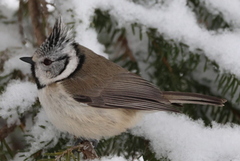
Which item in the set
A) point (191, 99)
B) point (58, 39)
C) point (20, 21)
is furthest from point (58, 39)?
point (191, 99)

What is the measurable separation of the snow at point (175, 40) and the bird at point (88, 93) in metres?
0.10

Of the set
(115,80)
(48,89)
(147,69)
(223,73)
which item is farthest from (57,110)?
(223,73)

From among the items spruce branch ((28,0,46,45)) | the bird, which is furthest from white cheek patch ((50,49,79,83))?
spruce branch ((28,0,46,45))

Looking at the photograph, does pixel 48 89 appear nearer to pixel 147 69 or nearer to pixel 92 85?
pixel 92 85

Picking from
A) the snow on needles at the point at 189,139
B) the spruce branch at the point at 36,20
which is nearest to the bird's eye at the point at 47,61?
the spruce branch at the point at 36,20

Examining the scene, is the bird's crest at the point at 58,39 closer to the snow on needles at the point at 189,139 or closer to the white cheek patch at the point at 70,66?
the white cheek patch at the point at 70,66

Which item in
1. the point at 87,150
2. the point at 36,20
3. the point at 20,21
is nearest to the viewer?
the point at 87,150

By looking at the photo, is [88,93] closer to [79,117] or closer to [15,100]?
[79,117]

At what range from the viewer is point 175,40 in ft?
9.25

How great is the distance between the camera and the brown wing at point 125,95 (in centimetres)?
269

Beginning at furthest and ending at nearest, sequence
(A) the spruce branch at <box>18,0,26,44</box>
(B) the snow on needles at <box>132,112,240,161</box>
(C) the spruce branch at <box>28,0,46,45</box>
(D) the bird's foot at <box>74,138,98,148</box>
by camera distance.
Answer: (A) the spruce branch at <box>18,0,26,44</box>
(C) the spruce branch at <box>28,0,46,45</box>
(D) the bird's foot at <box>74,138,98,148</box>
(B) the snow on needles at <box>132,112,240,161</box>

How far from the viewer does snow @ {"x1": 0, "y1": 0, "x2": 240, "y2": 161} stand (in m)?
2.46

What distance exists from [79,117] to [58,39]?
478 millimetres

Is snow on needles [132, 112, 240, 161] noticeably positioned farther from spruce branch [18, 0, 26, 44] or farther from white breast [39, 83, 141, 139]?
spruce branch [18, 0, 26, 44]
